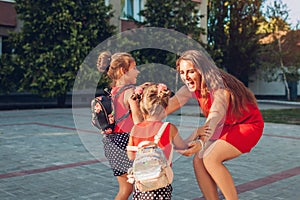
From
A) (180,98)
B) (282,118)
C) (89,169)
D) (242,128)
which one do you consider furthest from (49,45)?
(242,128)

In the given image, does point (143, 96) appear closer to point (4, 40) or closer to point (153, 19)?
point (4, 40)

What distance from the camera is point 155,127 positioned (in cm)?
280

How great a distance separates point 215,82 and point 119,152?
1041mm

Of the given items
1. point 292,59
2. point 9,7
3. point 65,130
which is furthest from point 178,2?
point 65,130

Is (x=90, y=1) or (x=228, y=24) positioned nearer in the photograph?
(x=90, y=1)

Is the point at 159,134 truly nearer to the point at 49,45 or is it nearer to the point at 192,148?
the point at 192,148

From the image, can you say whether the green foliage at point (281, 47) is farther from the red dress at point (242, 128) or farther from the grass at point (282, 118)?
the red dress at point (242, 128)

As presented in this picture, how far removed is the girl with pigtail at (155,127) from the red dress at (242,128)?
461mm

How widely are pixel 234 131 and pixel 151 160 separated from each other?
2.85 ft

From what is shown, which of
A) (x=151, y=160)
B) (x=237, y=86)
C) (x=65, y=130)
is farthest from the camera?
(x=65, y=130)

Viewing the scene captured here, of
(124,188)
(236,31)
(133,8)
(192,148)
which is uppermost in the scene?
(133,8)

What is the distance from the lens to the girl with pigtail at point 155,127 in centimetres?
278

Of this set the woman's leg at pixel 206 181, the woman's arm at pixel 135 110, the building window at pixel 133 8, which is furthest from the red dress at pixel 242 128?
the building window at pixel 133 8

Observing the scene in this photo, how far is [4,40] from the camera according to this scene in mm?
19125
